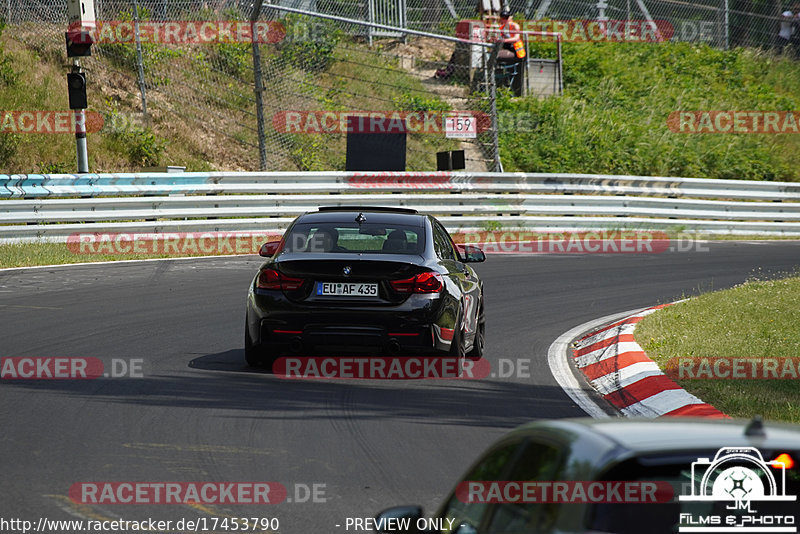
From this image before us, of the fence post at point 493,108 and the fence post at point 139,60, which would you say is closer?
the fence post at point 139,60

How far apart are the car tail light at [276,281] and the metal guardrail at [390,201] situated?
9629mm

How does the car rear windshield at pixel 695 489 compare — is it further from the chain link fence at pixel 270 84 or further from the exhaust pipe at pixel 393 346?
the chain link fence at pixel 270 84

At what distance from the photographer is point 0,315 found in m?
12.4

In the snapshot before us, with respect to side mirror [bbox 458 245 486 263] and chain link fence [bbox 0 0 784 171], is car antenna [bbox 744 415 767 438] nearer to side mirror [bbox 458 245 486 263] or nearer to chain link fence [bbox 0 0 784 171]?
side mirror [bbox 458 245 486 263]

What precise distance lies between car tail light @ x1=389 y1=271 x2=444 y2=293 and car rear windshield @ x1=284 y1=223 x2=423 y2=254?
377 mm

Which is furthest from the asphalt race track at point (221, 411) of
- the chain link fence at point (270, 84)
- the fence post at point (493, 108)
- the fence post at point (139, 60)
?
the fence post at point (493, 108)

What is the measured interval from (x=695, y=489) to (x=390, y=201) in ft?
62.3

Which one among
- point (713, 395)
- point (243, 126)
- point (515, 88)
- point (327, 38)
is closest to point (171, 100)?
point (243, 126)

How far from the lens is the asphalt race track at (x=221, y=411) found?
6.05 meters

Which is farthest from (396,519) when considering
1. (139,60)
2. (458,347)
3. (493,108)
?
(493,108)

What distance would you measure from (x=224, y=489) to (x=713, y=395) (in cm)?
407

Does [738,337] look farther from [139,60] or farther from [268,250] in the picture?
[139,60]

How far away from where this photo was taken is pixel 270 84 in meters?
23.9

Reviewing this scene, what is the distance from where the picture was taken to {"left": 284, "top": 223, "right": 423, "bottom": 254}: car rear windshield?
9.78 m
